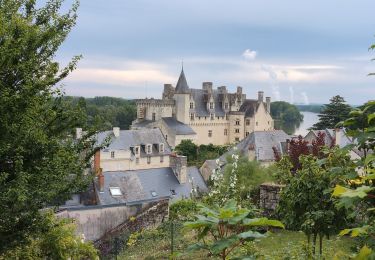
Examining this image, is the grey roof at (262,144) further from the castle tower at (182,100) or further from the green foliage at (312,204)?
the green foliage at (312,204)

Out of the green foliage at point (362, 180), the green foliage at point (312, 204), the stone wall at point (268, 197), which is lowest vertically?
the stone wall at point (268, 197)

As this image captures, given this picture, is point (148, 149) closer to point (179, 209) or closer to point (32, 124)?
point (179, 209)

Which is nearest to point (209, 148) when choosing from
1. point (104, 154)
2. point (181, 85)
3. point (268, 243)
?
point (181, 85)

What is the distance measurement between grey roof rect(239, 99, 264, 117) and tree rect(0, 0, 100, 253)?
6933cm

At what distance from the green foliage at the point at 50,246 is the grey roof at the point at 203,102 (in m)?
64.4

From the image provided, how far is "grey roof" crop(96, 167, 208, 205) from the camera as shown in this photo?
2480 centimetres

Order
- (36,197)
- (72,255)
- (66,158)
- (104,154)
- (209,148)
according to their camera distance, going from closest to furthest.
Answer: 1. (36,197)
2. (66,158)
3. (72,255)
4. (104,154)
5. (209,148)

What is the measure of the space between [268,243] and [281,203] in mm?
3061

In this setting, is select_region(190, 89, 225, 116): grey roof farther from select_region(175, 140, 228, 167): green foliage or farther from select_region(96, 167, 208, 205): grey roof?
select_region(96, 167, 208, 205): grey roof

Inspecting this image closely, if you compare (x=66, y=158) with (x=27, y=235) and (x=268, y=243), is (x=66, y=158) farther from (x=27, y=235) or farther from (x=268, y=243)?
(x=268, y=243)

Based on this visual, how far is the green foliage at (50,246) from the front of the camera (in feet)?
28.9

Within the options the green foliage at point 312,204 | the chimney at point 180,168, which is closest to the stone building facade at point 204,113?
the chimney at point 180,168

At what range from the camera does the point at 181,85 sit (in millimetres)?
72375

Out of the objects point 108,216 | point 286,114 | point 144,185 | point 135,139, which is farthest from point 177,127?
point 286,114
